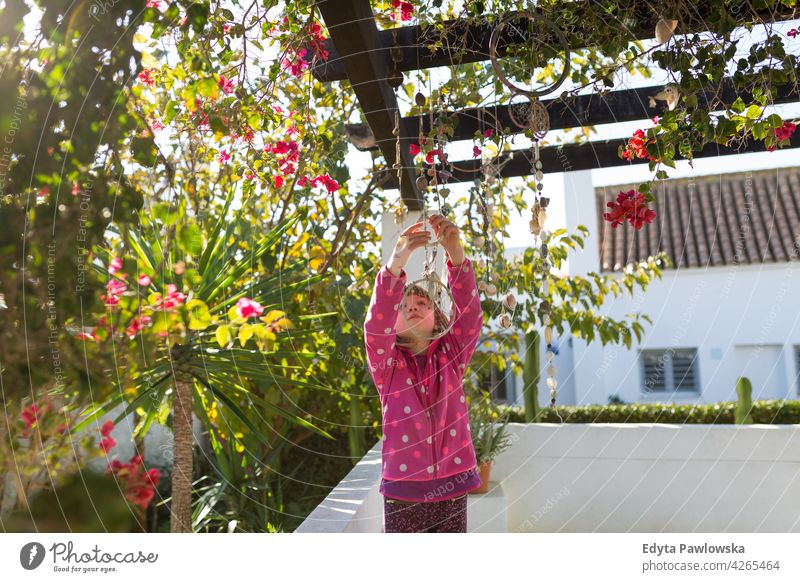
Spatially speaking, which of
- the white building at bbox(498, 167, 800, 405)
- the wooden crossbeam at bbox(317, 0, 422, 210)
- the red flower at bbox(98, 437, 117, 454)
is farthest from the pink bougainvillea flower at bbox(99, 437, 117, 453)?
the white building at bbox(498, 167, 800, 405)

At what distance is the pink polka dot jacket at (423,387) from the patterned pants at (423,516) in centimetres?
6

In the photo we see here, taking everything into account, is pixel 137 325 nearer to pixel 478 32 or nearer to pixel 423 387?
pixel 423 387

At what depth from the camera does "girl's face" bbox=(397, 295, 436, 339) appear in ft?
4.44

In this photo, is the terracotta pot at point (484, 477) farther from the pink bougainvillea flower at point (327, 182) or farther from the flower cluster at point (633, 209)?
the flower cluster at point (633, 209)

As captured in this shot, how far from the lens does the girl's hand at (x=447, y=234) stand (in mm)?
1229

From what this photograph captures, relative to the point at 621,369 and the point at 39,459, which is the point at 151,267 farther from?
the point at 621,369

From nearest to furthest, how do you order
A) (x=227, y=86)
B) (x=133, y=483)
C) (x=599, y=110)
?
(x=133, y=483), (x=227, y=86), (x=599, y=110)

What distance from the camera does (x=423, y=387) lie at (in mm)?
1332

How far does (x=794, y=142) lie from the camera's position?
2000 mm

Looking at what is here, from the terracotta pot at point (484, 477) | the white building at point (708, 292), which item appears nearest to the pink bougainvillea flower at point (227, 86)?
the terracotta pot at point (484, 477)

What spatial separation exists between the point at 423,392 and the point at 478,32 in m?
0.86

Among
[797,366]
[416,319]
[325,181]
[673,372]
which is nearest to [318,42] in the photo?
[325,181]
